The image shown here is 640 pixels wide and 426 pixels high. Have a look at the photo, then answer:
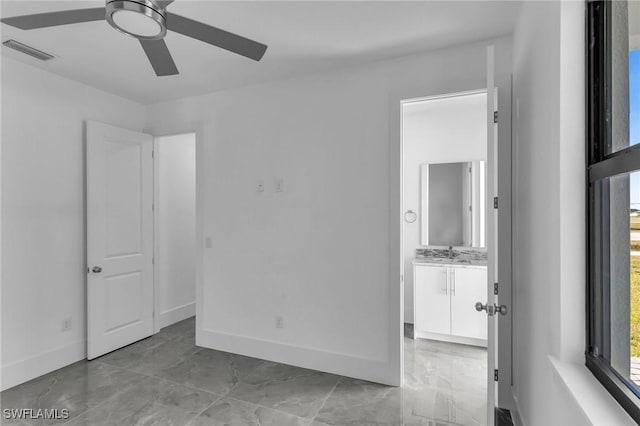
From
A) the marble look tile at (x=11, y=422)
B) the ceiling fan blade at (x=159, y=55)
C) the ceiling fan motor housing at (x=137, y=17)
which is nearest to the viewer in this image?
the ceiling fan motor housing at (x=137, y=17)

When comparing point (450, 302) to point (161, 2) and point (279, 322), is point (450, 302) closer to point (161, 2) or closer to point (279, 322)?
point (279, 322)

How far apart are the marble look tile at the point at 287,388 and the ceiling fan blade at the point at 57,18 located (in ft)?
8.16

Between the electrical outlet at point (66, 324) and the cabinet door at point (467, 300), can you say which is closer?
the electrical outlet at point (66, 324)

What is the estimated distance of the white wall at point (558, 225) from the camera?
1063 millimetres

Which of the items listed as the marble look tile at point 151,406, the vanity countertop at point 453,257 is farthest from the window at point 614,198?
the vanity countertop at point 453,257

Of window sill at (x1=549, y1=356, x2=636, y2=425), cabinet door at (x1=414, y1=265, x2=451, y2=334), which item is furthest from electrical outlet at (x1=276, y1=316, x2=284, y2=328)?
window sill at (x1=549, y1=356, x2=636, y2=425)

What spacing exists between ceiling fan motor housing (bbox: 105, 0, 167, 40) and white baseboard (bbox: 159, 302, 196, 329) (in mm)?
3472

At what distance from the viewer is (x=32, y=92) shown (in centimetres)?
287

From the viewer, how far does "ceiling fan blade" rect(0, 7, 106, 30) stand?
146 cm

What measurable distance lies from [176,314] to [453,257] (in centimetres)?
350

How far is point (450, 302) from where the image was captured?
3570 millimetres

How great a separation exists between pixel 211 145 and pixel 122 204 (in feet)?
3.64

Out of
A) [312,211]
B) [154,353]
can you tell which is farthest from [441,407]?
[154,353]

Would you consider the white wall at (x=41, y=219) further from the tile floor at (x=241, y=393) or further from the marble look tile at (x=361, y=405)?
the marble look tile at (x=361, y=405)
